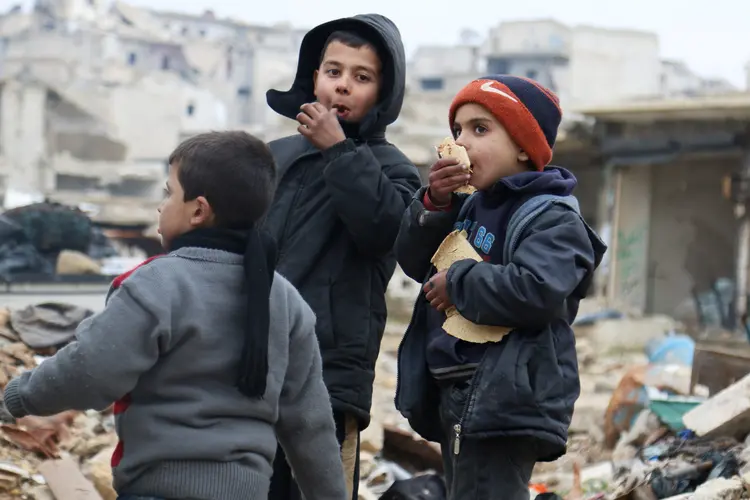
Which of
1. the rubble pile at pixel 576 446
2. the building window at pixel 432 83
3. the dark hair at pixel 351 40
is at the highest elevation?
the dark hair at pixel 351 40

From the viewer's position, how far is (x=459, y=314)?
3.25 meters

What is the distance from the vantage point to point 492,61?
58781 millimetres

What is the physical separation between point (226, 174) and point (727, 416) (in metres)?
3.73

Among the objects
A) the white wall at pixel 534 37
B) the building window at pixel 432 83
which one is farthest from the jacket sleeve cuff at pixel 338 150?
the building window at pixel 432 83

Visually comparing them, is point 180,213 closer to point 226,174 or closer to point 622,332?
point 226,174

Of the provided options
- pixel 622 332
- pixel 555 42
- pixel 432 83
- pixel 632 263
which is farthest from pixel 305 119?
pixel 432 83

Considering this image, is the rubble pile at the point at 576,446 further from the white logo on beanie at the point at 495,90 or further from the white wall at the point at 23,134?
the white wall at the point at 23,134

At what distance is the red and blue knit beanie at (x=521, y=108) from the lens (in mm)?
3322

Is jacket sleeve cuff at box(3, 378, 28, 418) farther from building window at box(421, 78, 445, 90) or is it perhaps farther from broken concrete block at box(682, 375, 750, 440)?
building window at box(421, 78, 445, 90)

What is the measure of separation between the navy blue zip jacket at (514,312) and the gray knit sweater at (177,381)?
531mm

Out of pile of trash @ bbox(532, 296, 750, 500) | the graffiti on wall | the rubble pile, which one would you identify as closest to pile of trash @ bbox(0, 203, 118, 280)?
the rubble pile

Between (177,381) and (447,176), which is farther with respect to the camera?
(447,176)

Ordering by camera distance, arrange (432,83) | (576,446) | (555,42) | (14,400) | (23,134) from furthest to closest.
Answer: (432,83) < (555,42) < (23,134) < (576,446) < (14,400)

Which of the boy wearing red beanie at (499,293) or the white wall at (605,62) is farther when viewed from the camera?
the white wall at (605,62)
